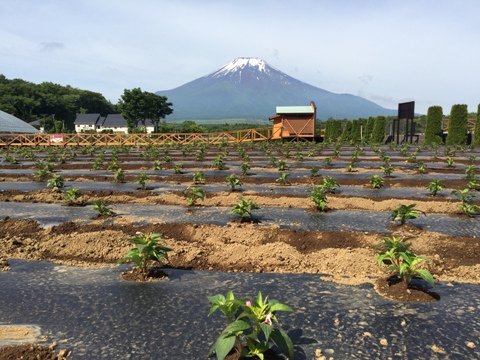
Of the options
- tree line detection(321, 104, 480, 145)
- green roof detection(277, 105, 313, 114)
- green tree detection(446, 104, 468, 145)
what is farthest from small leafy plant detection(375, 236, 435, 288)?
green roof detection(277, 105, 313, 114)

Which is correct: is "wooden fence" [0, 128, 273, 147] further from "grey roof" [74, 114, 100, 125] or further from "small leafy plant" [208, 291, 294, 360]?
Result: "grey roof" [74, 114, 100, 125]

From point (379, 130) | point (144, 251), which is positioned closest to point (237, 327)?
point (144, 251)

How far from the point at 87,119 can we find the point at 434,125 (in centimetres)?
9163

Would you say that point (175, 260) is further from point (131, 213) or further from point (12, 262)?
point (131, 213)

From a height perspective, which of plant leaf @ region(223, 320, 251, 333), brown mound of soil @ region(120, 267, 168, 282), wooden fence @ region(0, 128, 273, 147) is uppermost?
wooden fence @ region(0, 128, 273, 147)

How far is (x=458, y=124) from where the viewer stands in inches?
1127

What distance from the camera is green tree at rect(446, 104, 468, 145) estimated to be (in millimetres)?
28400

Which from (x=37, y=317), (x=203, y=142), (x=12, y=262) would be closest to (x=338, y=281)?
(x=37, y=317)

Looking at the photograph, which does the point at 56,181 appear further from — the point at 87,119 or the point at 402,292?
the point at 87,119

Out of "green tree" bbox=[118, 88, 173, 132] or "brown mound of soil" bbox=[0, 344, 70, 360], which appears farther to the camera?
"green tree" bbox=[118, 88, 173, 132]

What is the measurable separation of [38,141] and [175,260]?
38355mm

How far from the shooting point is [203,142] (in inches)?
1350

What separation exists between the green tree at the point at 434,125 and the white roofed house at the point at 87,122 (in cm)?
8689

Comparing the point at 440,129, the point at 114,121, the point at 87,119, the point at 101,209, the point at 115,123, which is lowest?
the point at 101,209
